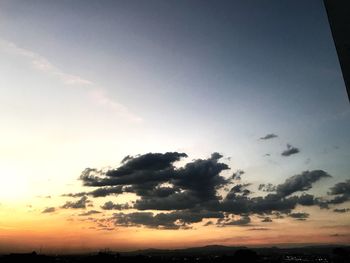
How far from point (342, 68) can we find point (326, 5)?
832 mm

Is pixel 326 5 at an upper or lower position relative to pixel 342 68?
upper

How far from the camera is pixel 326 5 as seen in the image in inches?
152

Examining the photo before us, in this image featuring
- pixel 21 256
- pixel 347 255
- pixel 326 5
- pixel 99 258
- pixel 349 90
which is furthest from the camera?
pixel 99 258

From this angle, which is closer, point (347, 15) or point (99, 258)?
point (347, 15)

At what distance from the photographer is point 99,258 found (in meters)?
108

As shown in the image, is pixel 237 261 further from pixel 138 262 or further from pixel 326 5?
pixel 326 5

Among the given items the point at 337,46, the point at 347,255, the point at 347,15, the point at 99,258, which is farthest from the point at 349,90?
the point at 99,258

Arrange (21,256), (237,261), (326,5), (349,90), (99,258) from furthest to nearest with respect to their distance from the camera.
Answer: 1. (99,258)
2. (21,256)
3. (237,261)
4. (326,5)
5. (349,90)

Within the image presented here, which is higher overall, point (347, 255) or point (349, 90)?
point (349, 90)

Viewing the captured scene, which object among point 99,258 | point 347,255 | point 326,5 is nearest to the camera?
point 326,5

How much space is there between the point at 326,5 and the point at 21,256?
115877 mm

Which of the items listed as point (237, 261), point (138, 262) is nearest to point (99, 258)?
point (138, 262)

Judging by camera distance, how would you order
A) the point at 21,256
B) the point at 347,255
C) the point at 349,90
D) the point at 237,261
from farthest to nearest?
the point at 21,256
the point at 237,261
the point at 347,255
the point at 349,90

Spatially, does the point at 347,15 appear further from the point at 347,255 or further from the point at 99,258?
the point at 99,258
